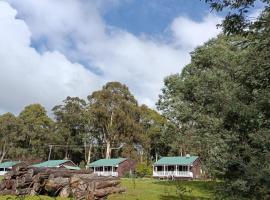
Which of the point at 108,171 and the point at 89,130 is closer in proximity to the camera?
the point at 108,171

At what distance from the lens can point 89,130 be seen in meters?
88.9

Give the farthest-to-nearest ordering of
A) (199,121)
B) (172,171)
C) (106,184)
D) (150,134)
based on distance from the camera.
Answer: (150,134), (172,171), (199,121), (106,184)

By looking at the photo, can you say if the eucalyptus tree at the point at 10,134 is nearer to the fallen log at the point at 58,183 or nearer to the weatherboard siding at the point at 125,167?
the weatherboard siding at the point at 125,167

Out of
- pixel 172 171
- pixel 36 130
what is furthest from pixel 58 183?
pixel 36 130

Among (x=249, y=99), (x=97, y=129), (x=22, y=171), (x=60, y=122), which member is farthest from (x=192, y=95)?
(x=60, y=122)

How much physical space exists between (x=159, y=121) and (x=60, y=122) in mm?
21623

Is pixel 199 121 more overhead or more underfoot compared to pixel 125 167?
more underfoot

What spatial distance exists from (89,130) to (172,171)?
24.7 m

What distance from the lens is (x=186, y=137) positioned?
3744 cm

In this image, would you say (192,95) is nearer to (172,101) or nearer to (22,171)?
(172,101)

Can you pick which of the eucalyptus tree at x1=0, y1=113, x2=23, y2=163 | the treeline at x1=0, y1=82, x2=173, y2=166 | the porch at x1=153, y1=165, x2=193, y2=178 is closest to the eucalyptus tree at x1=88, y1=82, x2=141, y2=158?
the treeline at x1=0, y1=82, x2=173, y2=166

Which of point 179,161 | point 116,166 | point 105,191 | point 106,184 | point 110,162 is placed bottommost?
point 105,191

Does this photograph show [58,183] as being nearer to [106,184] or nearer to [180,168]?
[106,184]

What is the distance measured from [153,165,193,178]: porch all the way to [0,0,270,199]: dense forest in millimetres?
7087
